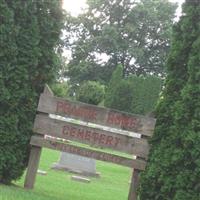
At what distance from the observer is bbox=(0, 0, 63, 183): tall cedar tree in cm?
1000

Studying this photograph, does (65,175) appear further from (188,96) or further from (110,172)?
(188,96)

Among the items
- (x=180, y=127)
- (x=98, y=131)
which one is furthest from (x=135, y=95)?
(x=180, y=127)

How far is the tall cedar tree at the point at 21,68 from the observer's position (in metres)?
10.0

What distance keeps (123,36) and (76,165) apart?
51941mm

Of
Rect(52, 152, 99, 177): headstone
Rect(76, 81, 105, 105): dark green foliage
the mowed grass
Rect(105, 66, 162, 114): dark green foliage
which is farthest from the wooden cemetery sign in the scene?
Rect(105, 66, 162, 114): dark green foliage

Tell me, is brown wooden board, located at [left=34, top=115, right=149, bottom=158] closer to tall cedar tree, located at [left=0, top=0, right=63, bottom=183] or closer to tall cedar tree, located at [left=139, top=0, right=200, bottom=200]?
tall cedar tree, located at [left=139, top=0, right=200, bottom=200]

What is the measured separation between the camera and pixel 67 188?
12.8 meters

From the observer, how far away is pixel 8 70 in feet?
33.0

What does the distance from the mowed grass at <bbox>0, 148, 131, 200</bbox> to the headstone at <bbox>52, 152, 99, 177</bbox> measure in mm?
368

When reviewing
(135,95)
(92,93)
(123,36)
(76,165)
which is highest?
(123,36)

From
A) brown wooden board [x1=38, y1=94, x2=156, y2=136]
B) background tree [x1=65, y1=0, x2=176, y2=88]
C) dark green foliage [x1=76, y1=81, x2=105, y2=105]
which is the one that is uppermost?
background tree [x1=65, y1=0, x2=176, y2=88]

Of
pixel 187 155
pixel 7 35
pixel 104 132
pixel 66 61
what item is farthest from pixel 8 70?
pixel 66 61

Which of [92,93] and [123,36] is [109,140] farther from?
[123,36]

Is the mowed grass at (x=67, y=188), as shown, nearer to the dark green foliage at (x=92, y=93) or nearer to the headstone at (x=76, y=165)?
the headstone at (x=76, y=165)
